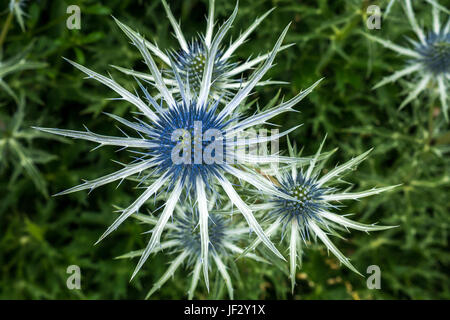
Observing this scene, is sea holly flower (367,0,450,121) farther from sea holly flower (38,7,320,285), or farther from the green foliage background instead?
sea holly flower (38,7,320,285)

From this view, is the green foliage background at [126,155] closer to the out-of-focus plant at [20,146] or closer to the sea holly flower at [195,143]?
the out-of-focus plant at [20,146]

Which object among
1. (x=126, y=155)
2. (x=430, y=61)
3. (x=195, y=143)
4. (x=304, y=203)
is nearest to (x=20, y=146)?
(x=126, y=155)

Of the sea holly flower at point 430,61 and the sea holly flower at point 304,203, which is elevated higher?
the sea holly flower at point 430,61

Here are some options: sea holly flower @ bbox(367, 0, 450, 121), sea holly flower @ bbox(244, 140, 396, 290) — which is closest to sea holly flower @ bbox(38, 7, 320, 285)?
sea holly flower @ bbox(244, 140, 396, 290)

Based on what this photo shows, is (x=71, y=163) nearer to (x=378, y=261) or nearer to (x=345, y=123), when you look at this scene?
(x=345, y=123)

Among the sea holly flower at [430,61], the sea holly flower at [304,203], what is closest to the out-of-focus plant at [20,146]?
the sea holly flower at [304,203]

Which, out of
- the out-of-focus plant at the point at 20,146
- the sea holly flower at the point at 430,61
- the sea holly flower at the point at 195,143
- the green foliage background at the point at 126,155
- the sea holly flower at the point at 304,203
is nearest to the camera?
the sea holly flower at the point at 195,143

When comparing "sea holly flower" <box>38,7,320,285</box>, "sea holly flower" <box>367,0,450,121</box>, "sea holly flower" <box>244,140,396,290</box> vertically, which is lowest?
"sea holly flower" <box>244,140,396,290</box>
